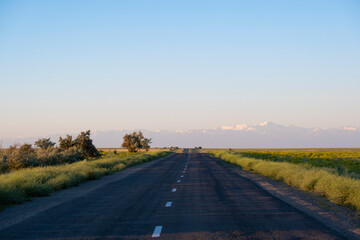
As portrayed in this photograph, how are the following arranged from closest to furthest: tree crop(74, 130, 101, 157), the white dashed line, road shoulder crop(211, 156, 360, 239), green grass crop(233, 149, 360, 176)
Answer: the white dashed line < road shoulder crop(211, 156, 360, 239) < green grass crop(233, 149, 360, 176) < tree crop(74, 130, 101, 157)

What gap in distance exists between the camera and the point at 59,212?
36.0ft

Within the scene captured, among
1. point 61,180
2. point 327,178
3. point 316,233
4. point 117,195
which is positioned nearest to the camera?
point 316,233

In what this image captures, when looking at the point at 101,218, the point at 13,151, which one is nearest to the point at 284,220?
the point at 101,218

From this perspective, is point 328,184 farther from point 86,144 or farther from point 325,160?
point 325,160

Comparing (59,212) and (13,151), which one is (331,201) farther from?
(13,151)

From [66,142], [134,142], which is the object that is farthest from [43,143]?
[134,142]

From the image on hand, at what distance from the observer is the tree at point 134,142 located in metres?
115

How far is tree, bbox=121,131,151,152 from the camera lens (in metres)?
115

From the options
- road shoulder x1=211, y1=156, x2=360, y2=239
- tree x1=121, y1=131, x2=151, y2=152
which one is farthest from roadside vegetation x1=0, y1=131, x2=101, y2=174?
tree x1=121, y1=131, x2=151, y2=152

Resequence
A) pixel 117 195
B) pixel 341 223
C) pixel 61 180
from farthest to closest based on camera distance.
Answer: pixel 61 180 < pixel 117 195 < pixel 341 223

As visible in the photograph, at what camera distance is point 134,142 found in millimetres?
116188

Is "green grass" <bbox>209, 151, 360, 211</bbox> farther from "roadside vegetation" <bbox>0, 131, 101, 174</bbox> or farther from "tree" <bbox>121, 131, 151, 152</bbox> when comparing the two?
"tree" <bbox>121, 131, 151, 152</bbox>

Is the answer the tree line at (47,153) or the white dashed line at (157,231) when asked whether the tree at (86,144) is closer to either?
the tree line at (47,153)

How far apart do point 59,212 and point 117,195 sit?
168 inches
